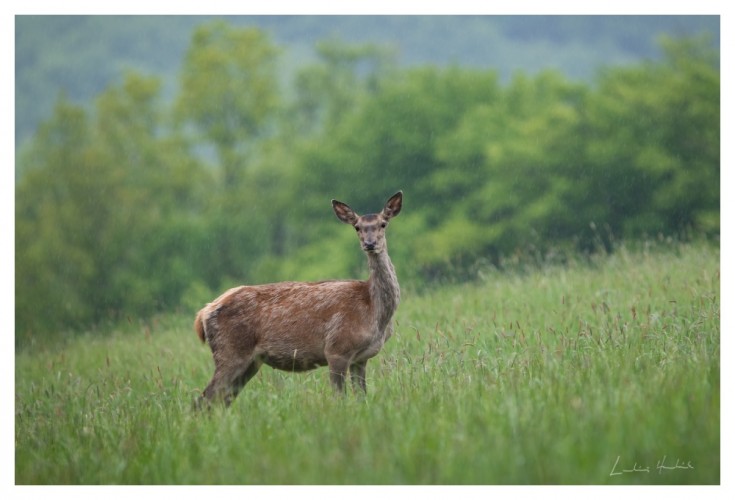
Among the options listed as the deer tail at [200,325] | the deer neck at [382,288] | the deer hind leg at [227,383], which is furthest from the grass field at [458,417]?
the deer tail at [200,325]

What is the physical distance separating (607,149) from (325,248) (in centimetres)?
963

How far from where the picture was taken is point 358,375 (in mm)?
7133

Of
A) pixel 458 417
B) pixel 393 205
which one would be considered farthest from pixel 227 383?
pixel 458 417

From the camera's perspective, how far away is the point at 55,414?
7441mm

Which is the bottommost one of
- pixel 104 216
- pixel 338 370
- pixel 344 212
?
pixel 338 370

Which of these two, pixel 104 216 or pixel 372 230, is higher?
pixel 372 230

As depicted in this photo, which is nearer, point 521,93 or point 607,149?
point 607,149

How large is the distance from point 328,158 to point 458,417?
24283mm

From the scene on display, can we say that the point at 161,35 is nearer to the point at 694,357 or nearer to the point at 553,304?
the point at 553,304

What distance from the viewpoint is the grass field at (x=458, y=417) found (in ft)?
17.5
